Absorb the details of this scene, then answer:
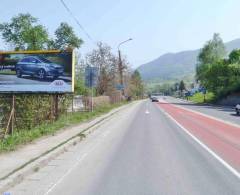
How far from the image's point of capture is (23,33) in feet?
231

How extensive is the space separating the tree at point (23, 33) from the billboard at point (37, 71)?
37214 mm

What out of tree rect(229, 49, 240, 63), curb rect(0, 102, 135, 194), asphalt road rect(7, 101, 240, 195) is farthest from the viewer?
tree rect(229, 49, 240, 63)

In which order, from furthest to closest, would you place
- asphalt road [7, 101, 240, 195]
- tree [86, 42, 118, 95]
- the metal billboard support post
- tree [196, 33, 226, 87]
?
tree [196, 33, 226, 87] < tree [86, 42, 118, 95] < the metal billboard support post < asphalt road [7, 101, 240, 195]

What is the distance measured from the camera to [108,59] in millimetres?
73375

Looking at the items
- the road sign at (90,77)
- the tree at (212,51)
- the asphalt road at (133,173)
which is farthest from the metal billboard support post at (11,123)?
the tree at (212,51)

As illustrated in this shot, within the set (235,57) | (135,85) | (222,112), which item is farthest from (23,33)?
(135,85)

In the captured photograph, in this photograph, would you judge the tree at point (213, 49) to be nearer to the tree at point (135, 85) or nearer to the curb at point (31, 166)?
the tree at point (135, 85)

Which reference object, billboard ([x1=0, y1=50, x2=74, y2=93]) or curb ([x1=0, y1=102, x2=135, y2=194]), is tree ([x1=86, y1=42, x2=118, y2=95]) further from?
curb ([x1=0, y1=102, x2=135, y2=194])

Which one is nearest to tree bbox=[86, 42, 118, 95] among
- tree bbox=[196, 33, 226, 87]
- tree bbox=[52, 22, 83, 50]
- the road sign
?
tree bbox=[52, 22, 83, 50]

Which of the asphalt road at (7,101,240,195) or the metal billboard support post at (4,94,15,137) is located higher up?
the metal billboard support post at (4,94,15,137)

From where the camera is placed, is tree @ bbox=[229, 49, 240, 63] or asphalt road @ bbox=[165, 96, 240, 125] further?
tree @ bbox=[229, 49, 240, 63]

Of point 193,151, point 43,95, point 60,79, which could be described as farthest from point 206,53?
point 193,151

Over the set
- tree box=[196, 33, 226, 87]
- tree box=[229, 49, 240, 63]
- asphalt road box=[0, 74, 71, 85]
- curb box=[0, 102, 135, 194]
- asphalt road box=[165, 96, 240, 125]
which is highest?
tree box=[196, 33, 226, 87]

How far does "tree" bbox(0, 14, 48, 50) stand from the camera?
230 feet
